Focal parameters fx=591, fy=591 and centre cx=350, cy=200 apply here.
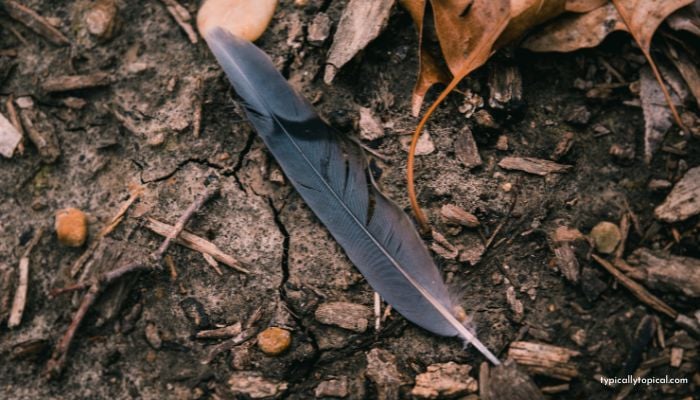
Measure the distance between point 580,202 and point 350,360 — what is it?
103cm

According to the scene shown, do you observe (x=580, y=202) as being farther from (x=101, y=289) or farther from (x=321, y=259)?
(x=101, y=289)

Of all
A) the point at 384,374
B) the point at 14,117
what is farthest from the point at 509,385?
the point at 14,117

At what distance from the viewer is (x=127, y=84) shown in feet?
7.95

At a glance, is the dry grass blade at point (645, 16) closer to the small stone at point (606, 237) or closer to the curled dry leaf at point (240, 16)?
the small stone at point (606, 237)

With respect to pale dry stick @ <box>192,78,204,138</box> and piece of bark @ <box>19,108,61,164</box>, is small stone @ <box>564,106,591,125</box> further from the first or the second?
piece of bark @ <box>19,108,61,164</box>

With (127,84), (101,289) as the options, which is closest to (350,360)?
(101,289)

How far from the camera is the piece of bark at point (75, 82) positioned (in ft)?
7.88

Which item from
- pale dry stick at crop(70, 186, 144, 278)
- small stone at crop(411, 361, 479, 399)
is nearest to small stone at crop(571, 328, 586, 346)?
small stone at crop(411, 361, 479, 399)

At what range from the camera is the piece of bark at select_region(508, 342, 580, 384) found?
2070mm

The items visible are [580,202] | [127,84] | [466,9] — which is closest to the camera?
[466,9]

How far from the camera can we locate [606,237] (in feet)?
7.04

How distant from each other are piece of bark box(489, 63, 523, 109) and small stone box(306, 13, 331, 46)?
66cm

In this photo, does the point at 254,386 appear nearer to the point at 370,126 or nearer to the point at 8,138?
the point at 370,126

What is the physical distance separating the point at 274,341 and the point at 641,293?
1.32 meters
